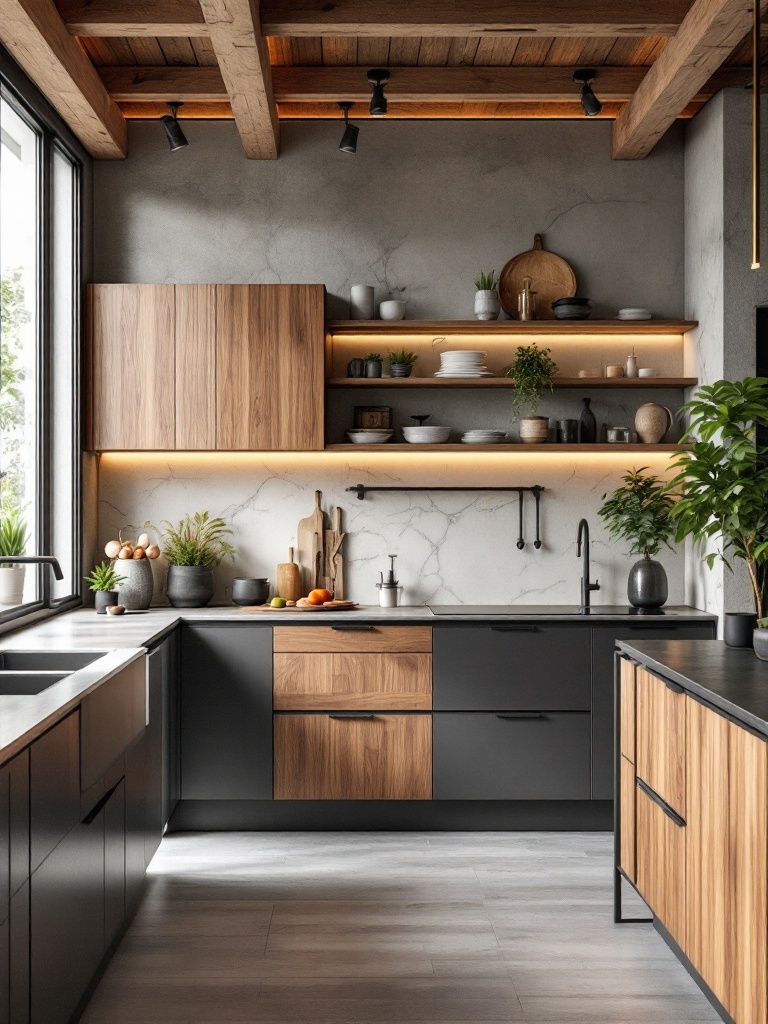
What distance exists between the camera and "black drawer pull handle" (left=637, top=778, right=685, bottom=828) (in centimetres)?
246

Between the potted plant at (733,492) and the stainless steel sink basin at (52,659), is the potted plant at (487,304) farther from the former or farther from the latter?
the stainless steel sink basin at (52,659)

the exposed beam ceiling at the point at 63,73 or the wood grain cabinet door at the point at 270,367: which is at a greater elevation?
the exposed beam ceiling at the point at 63,73

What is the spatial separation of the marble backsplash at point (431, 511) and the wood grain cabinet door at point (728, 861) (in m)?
2.19

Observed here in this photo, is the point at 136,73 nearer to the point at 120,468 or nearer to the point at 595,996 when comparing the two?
the point at 120,468

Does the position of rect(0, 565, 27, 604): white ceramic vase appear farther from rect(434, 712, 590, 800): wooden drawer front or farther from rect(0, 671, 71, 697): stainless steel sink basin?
rect(434, 712, 590, 800): wooden drawer front

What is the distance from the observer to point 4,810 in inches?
71.2

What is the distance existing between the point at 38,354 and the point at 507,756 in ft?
8.42

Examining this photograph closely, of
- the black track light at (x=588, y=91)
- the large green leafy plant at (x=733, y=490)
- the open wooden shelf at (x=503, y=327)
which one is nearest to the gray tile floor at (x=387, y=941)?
the large green leafy plant at (x=733, y=490)

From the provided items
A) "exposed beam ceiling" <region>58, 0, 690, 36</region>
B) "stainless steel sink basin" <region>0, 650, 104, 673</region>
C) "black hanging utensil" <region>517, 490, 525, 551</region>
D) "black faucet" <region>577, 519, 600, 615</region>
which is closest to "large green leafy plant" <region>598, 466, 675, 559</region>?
"black faucet" <region>577, 519, 600, 615</region>

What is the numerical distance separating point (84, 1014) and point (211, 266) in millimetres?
3179

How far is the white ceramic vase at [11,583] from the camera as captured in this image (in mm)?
3434

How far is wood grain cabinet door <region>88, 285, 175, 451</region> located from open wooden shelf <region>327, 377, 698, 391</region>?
0.74 m

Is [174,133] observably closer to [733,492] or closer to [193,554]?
[193,554]

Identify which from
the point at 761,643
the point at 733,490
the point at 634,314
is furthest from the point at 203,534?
the point at 761,643
